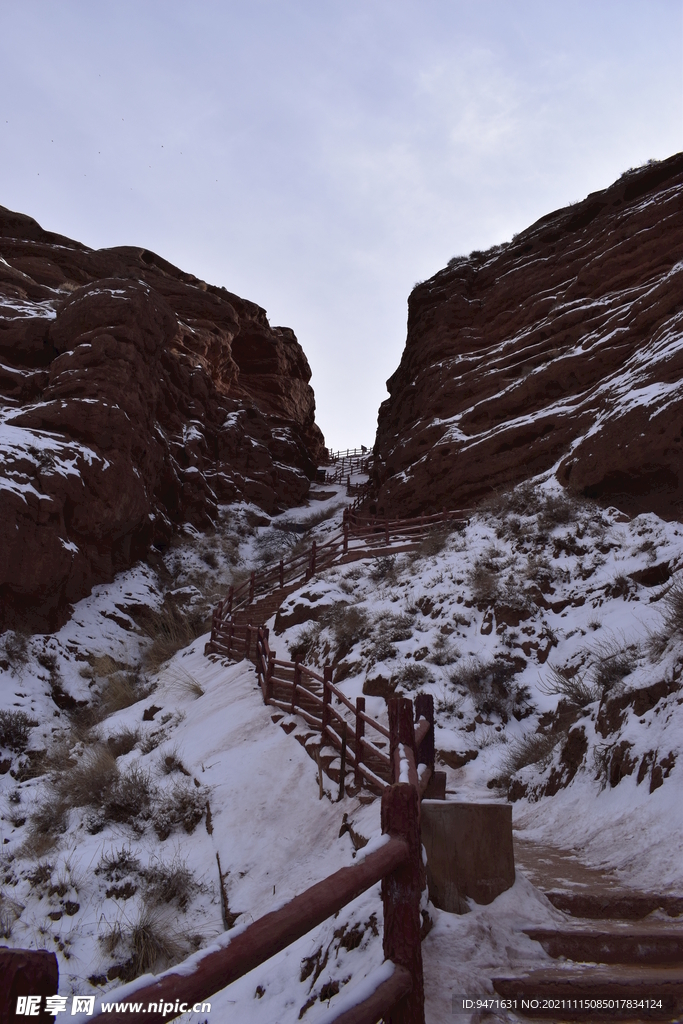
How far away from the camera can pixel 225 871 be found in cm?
716

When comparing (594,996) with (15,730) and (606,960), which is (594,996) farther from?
(15,730)

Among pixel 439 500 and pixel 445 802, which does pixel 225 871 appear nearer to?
pixel 445 802

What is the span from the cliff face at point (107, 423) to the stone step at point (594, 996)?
17.6 metres

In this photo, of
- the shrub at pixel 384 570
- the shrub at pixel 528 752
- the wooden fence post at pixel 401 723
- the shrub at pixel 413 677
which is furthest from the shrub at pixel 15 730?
the wooden fence post at pixel 401 723

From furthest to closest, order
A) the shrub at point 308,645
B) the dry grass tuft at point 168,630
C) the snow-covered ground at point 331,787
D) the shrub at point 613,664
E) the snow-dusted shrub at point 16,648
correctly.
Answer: the dry grass tuft at point 168,630, the snow-dusted shrub at point 16,648, the shrub at point 308,645, the shrub at point 613,664, the snow-covered ground at point 331,787

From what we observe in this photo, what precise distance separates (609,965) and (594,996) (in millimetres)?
571

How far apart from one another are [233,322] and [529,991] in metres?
41.6

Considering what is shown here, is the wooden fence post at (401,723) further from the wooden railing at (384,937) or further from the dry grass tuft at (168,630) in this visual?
the dry grass tuft at (168,630)

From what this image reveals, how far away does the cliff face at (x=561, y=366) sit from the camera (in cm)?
1486

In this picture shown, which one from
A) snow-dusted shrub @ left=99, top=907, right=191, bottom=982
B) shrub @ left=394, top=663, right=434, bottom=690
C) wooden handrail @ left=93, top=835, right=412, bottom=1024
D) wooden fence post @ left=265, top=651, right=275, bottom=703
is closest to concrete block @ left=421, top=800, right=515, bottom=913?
wooden handrail @ left=93, top=835, right=412, bottom=1024

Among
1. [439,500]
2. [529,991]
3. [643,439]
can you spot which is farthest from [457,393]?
[529,991]

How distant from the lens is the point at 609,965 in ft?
12.5

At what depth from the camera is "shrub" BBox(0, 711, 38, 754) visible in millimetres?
14469

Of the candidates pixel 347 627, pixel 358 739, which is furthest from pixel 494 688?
pixel 347 627
